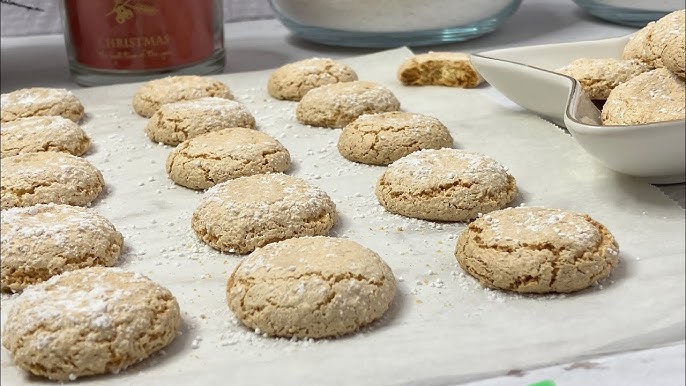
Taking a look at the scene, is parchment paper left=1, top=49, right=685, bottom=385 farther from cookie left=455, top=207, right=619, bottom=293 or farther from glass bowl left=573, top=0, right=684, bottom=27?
glass bowl left=573, top=0, right=684, bottom=27

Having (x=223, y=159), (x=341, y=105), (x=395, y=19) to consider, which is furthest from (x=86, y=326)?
(x=395, y=19)

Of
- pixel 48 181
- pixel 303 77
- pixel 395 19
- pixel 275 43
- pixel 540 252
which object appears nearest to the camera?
pixel 540 252

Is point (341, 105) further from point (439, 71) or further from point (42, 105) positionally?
point (42, 105)

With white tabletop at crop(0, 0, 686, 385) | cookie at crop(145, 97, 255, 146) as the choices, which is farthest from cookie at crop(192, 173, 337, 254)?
white tabletop at crop(0, 0, 686, 385)

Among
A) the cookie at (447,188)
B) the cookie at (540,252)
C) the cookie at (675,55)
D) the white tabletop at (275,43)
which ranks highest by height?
the cookie at (675,55)

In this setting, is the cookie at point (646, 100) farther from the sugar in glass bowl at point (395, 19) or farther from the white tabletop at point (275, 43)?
A: the sugar in glass bowl at point (395, 19)

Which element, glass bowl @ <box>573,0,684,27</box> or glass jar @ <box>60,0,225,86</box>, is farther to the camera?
glass jar @ <box>60,0,225,86</box>

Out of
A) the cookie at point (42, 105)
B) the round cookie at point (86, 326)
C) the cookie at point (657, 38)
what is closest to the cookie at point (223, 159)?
the cookie at point (42, 105)
